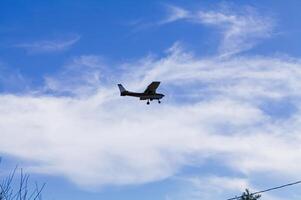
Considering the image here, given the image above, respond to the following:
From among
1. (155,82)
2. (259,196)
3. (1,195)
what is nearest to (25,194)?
(1,195)

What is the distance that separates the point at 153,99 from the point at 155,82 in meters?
1.37

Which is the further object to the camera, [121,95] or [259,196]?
[259,196]

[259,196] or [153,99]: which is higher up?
[259,196]

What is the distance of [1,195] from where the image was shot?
2317 centimetres

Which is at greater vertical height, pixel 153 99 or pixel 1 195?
pixel 153 99

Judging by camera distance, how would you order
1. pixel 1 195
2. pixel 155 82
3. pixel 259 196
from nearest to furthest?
1. pixel 1 195
2. pixel 155 82
3. pixel 259 196

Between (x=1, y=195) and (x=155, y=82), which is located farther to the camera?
(x=155, y=82)

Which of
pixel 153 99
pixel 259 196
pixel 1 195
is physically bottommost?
pixel 1 195

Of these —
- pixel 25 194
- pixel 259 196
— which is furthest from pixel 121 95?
pixel 259 196

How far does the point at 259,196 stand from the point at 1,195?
75945 mm

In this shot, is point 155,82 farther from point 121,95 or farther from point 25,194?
point 25,194

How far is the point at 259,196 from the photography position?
94938 mm

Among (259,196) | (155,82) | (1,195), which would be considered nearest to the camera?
(1,195)

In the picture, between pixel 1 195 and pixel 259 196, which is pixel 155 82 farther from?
pixel 259 196
